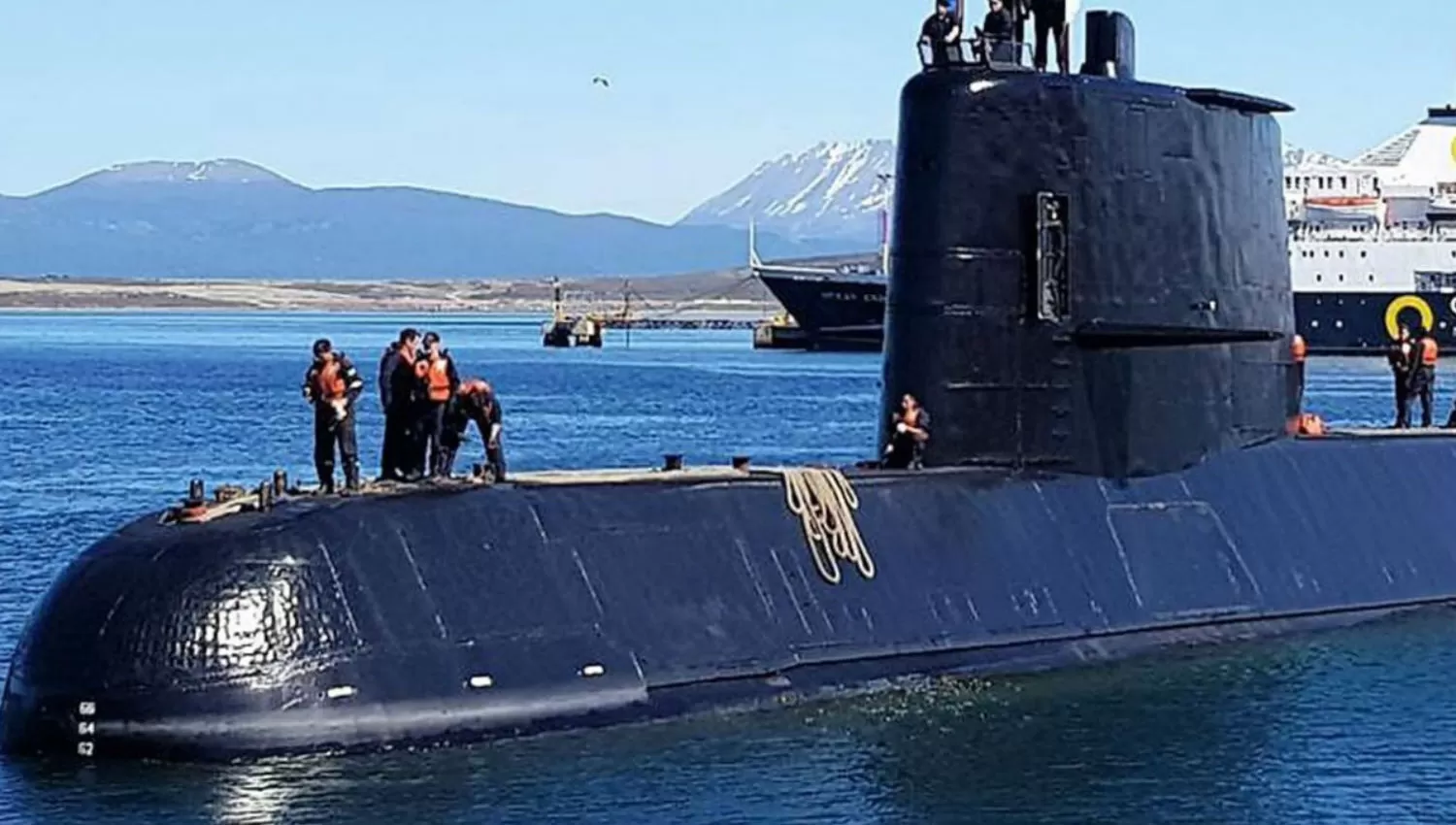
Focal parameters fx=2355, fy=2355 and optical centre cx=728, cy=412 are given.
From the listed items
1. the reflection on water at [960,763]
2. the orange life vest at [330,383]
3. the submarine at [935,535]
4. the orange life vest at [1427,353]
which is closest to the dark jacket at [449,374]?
the orange life vest at [330,383]

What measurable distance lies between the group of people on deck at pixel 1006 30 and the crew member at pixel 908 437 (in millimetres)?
2968

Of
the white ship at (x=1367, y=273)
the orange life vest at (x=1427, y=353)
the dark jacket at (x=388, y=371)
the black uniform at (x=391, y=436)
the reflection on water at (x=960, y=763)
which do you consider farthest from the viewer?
the white ship at (x=1367, y=273)

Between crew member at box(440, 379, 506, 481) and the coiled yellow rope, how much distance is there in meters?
2.37

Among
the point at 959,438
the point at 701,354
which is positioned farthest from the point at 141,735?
the point at 701,354

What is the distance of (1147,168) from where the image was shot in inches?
806

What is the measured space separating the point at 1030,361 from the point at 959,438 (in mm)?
889

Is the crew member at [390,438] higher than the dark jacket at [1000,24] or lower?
lower

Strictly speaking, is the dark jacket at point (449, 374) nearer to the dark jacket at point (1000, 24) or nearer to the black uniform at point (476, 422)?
the black uniform at point (476, 422)

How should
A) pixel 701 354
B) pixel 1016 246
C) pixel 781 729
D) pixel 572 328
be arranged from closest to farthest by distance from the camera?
pixel 781 729 < pixel 1016 246 < pixel 701 354 < pixel 572 328

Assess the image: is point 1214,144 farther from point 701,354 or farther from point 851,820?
point 701,354

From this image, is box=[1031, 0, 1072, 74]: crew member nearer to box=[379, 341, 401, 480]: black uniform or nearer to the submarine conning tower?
the submarine conning tower

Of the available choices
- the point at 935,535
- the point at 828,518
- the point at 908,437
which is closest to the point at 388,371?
the point at 828,518

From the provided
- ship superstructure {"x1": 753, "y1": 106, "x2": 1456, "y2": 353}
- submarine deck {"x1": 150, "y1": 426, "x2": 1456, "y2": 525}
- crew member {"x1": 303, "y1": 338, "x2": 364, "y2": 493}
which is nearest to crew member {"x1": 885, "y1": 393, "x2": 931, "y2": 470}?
submarine deck {"x1": 150, "y1": 426, "x2": 1456, "y2": 525}

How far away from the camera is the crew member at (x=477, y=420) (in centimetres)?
1788
